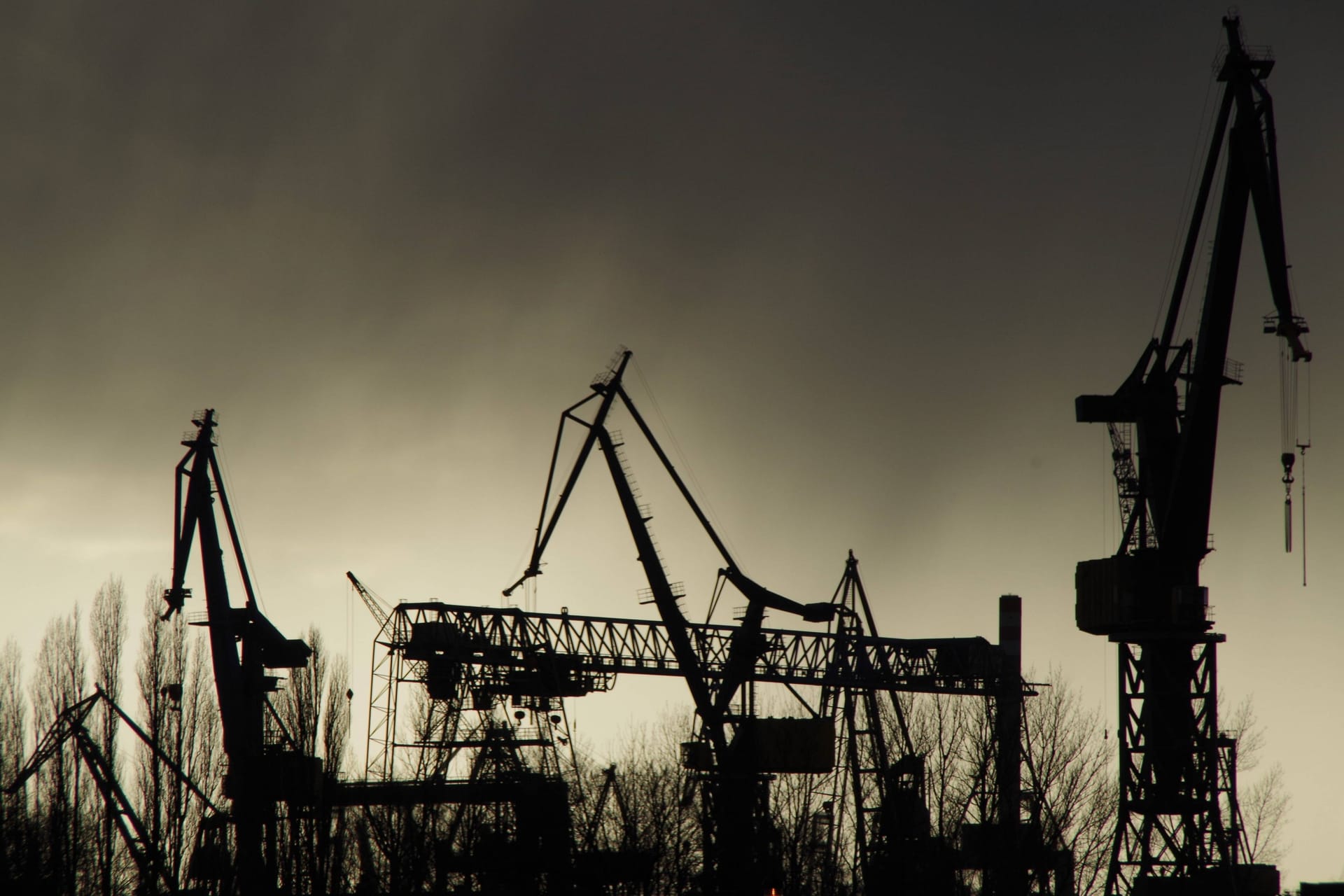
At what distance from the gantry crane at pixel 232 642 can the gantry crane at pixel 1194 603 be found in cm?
2722

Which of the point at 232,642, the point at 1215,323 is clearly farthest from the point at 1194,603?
the point at 232,642

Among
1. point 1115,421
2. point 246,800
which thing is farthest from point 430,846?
point 1115,421

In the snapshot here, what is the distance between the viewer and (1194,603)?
6309 centimetres

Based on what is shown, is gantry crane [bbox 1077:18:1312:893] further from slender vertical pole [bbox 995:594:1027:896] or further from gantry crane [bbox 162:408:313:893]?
gantry crane [bbox 162:408:313:893]

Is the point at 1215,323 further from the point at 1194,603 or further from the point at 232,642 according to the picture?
the point at 232,642

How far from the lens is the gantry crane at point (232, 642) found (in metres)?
66.1

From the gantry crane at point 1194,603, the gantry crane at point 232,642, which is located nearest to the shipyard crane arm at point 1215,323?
the gantry crane at point 1194,603

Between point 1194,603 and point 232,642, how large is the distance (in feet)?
112

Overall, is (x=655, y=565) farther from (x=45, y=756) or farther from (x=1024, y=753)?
(x=45, y=756)

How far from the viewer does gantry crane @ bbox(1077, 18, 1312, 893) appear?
62.6m

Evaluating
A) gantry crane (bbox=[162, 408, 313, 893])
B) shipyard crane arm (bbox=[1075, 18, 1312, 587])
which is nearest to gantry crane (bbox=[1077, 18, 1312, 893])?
shipyard crane arm (bbox=[1075, 18, 1312, 587])

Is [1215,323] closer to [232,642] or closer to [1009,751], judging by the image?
[1009,751]

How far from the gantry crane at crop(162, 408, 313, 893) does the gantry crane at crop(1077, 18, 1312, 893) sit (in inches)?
1072

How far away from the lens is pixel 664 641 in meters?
78.1
